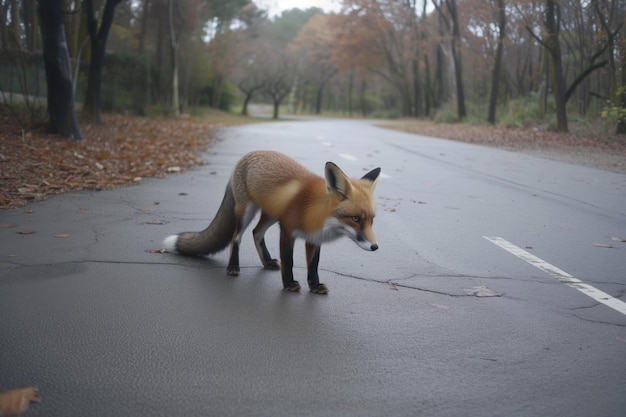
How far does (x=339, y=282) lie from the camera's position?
509cm

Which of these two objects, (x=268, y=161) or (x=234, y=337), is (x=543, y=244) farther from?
(x=234, y=337)

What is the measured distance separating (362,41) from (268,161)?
188ft

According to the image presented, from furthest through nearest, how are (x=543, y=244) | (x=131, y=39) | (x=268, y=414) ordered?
(x=131, y=39), (x=543, y=244), (x=268, y=414)

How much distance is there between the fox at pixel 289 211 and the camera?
4160 mm

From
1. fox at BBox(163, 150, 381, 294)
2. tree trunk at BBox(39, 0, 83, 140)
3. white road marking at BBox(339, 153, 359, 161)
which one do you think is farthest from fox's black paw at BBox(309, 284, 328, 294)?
tree trunk at BBox(39, 0, 83, 140)

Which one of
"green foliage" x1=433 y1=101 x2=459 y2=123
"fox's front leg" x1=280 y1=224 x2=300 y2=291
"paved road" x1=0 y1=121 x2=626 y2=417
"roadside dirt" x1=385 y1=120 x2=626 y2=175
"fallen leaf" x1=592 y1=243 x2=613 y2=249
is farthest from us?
"green foliage" x1=433 y1=101 x2=459 y2=123

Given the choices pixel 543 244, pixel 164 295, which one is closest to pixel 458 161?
pixel 543 244

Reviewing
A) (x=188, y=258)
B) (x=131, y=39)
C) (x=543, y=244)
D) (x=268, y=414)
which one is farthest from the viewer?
(x=131, y=39)

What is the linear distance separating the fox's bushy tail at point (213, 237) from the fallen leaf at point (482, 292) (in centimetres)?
215

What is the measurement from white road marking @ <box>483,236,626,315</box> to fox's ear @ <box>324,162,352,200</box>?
7.49 feet

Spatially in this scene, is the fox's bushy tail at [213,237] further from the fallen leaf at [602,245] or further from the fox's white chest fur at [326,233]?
the fallen leaf at [602,245]

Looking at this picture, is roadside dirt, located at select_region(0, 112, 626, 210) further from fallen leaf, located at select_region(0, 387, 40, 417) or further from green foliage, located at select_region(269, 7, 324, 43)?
green foliage, located at select_region(269, 7, 324, 43)

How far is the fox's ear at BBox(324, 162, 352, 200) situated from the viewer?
4.11 meters

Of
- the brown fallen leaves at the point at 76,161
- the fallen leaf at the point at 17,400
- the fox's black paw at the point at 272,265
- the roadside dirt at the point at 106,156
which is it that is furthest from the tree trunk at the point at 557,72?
the fallen leaf at the point at 17,400
